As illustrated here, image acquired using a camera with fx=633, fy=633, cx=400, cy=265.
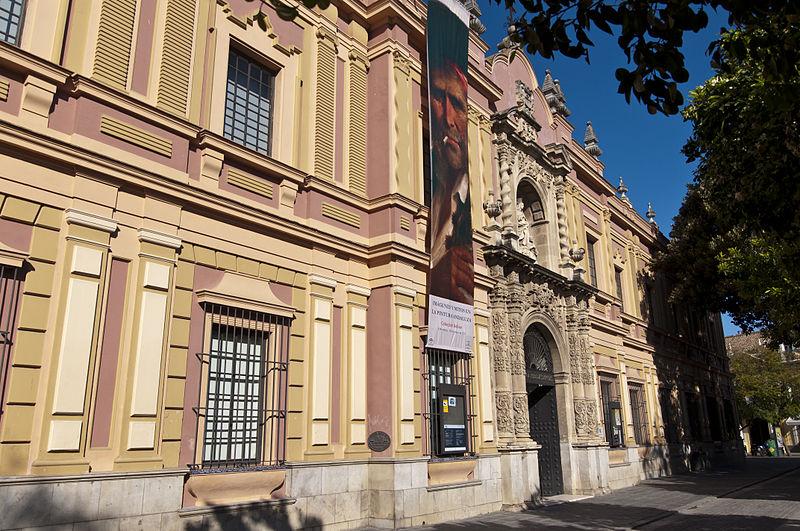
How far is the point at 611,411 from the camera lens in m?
20.4

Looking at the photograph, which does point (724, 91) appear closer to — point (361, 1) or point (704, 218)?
point (361, 1)

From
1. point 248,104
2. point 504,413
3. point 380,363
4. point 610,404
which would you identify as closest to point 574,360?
point 610,404

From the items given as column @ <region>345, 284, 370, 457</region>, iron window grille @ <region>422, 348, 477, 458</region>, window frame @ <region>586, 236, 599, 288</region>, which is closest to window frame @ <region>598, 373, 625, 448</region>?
window frame @ <region>586, 236, 599, 288</region>

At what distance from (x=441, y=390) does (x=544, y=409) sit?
21.4 feet

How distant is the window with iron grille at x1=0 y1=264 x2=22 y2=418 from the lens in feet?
23.0

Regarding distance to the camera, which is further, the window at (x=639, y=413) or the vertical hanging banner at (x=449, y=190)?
the window at (x=639, y=413)

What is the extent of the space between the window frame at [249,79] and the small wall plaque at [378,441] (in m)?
5.27

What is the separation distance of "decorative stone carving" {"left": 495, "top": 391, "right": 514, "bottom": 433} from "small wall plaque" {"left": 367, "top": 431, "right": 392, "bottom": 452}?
4148 millimetres

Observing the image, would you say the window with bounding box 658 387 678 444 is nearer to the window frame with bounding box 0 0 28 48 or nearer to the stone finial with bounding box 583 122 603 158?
the stone finial with bounding box 583 122 603 158

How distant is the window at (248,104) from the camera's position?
35.4ft

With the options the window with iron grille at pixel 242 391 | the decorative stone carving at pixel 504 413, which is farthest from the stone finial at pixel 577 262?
the window with iron grille at pixel 242 391

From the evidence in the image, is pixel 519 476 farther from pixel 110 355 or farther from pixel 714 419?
pixel 714 419

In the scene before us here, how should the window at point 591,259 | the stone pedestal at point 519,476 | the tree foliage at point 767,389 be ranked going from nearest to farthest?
1. the stone pedestal at point 519,476
2. the window at point 591,259
3. the tree foliage at point 767,389

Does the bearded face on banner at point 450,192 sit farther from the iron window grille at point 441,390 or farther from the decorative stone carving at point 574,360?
the decorative stone carving at point 574,360
